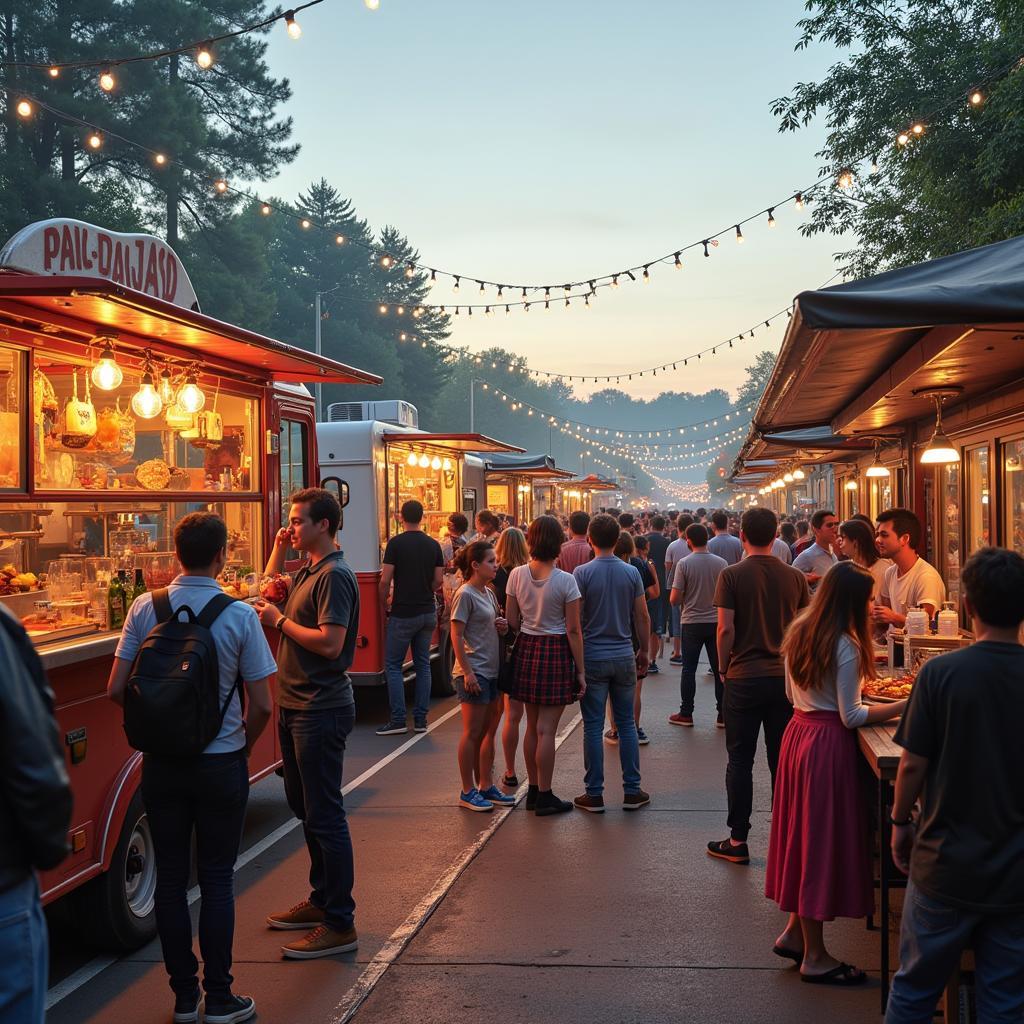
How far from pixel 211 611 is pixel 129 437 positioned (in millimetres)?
3368

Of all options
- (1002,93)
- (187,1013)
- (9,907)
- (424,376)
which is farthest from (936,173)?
(424,376)

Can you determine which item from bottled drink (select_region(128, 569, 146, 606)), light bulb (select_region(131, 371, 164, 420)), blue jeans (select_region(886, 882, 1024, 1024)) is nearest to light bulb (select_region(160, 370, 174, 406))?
light bulb (select_region(131, 371, 164, 420))

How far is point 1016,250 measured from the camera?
532 cm

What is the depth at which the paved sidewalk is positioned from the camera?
15.3 ft

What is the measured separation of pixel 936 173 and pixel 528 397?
126 meters

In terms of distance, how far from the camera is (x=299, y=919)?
5637mm

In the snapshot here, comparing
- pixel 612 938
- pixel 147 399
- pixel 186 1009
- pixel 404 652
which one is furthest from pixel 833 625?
pixel 404 652

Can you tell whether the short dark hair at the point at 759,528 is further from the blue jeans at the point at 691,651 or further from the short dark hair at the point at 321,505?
the blue jeans at the point at 691,651

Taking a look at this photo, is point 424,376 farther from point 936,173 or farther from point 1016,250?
point 1016,250

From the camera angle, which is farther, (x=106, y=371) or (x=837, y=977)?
(x=106, y=371)

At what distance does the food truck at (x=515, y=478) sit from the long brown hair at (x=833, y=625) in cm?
1597

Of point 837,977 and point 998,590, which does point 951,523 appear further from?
point 998,590

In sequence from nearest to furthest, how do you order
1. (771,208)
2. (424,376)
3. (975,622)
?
(975,622), (771,208), (424,376)

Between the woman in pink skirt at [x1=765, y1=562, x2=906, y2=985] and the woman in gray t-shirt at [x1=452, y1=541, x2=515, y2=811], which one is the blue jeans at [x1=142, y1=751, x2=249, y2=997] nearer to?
the woman in pink skirt at [x1=765, y1=562, x2=906, y2=985]
